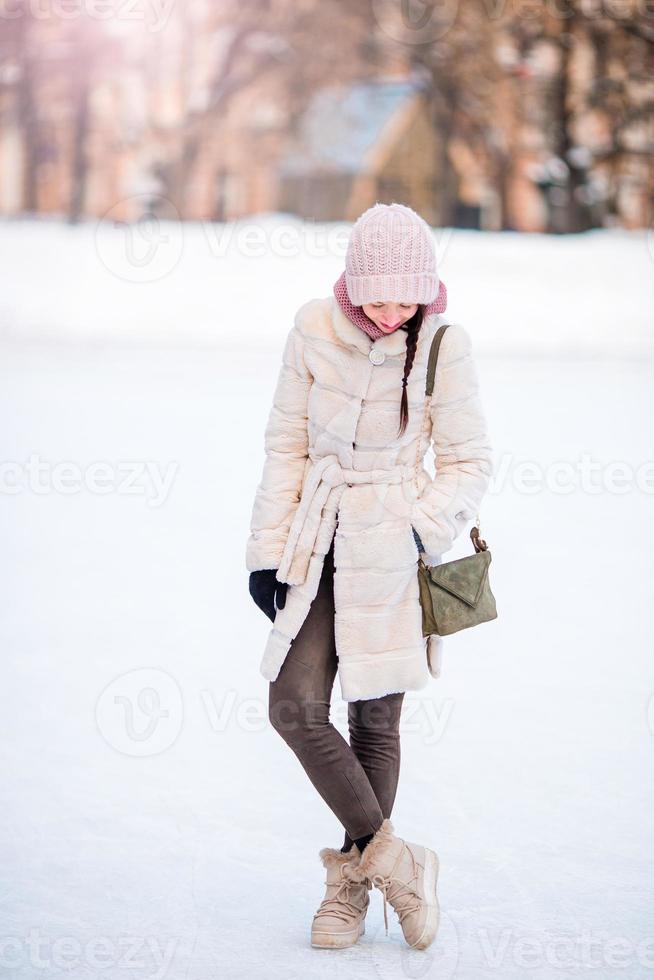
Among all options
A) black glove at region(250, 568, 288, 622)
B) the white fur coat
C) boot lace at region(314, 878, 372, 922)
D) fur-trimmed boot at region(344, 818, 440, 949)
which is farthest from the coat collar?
boot lace at region(314, 878, 372, 922)

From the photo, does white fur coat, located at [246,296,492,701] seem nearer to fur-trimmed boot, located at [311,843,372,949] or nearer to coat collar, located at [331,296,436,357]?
coat collar, located at [331,296,436,357]

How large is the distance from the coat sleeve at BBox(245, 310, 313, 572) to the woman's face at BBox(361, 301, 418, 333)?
0.15 metres

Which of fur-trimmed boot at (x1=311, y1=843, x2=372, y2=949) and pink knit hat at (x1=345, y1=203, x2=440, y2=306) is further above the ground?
pink knit hat at (x1=345, y1=203, x2=440, y2=306)

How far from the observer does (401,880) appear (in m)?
2.53

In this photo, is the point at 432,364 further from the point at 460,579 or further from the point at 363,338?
the point at 460,579

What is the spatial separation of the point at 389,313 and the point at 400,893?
3.54 ft

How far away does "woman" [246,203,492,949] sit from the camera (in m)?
2.48

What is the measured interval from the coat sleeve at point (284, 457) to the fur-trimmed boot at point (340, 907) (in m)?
0.58

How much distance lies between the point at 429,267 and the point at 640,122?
20163 millimetres

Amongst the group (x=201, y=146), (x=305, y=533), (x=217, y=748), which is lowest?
(x=217, y=748)

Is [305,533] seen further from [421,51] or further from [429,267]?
[421,51]

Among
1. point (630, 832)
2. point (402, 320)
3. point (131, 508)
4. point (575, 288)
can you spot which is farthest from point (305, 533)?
point (575, 288)

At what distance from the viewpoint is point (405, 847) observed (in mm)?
2551

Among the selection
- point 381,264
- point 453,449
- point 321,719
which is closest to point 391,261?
point 381,264
